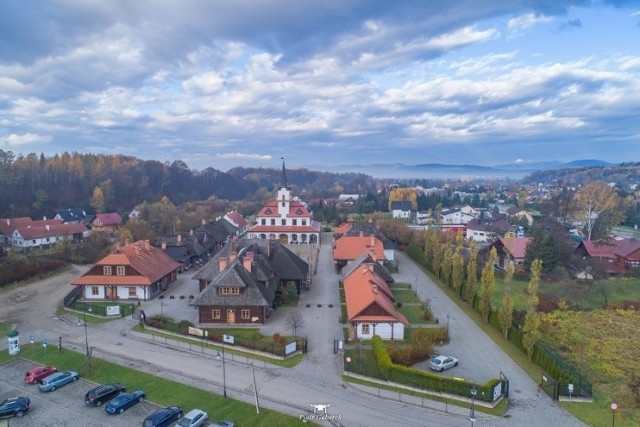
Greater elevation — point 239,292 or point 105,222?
point 105,222

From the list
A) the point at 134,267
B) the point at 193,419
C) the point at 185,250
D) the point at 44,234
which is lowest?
the point at 193,419

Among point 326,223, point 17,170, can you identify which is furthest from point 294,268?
point 17,170

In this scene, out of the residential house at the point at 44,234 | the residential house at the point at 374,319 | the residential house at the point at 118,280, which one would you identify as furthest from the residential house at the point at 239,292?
the residential house at the point at 44,234

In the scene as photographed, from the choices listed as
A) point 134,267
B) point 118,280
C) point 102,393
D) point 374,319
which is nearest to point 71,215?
point 118,280

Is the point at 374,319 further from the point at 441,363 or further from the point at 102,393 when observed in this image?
the point at 102,393

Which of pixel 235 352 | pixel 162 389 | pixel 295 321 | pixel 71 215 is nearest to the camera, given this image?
pixel 162 389

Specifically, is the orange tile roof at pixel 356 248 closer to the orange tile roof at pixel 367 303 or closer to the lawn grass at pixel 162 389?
the orange tile roof at pixel 367 303
